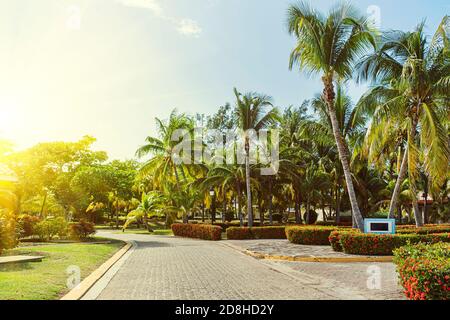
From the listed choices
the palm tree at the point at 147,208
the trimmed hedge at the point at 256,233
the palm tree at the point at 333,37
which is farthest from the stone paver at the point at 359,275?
the palm tree at the point at 147,208

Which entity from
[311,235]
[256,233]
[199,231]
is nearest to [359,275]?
[311,235]

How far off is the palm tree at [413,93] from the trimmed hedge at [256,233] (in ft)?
30.3

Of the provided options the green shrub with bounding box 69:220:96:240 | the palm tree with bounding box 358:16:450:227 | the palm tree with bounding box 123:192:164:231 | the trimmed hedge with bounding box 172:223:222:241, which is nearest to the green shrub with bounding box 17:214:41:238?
the green shrub with bounding box 69:220:96:240

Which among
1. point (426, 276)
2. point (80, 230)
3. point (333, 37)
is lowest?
point (426, 276)

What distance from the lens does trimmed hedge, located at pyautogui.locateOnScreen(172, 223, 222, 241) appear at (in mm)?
26078

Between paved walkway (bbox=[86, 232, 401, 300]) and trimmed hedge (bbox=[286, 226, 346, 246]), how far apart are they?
6633 millimetres

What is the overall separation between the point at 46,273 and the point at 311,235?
1301 cm

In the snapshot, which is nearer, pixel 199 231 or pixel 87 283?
pixel 87 283

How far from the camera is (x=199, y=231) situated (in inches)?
1107

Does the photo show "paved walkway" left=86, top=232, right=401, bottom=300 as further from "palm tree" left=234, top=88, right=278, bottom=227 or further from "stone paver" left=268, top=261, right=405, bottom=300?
"palm tree" left=234, top=88, right=278, bottom=227

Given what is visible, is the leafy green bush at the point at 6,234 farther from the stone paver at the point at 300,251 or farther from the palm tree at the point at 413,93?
the palm tree at the point at 413,93

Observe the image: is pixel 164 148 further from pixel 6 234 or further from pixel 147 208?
pixel 6 234

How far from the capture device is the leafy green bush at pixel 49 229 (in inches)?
856
